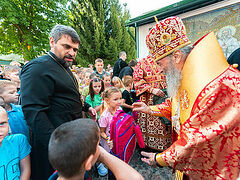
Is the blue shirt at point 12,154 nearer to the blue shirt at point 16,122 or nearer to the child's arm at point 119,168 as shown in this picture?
the blue shirt at point 16,122

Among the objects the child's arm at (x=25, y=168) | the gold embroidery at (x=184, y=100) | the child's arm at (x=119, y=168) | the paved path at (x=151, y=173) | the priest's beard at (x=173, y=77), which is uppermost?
the priest's beard at (x=173, y=77)

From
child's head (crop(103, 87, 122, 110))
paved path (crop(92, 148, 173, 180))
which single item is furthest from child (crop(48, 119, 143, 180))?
paved path (crop(92, 148, 173, 180))

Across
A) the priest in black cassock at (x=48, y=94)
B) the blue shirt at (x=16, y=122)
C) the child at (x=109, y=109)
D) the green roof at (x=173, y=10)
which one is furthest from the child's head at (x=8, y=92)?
the green roof at (x=173, y=10)

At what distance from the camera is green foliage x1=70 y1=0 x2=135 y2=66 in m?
16.2

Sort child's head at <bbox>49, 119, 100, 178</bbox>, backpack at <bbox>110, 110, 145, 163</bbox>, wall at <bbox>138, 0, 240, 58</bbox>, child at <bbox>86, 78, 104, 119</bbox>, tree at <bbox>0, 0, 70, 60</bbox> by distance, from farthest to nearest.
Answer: tree at <bbox>0, 0, 70, 60</bbox>, wall at <bbox>138, 0, 240, 58</bbox>, child at <bbox>86, 78, 104, 119</bbox>, backpack at <bbox>110, 110, 145, 163</bbox>, child's head at <bbox>49, 119, 100, 178</bbox>

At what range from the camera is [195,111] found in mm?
1230

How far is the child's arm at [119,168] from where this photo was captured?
94 centimetres

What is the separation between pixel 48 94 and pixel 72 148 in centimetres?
73

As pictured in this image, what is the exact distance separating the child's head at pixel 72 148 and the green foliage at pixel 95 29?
648 inches

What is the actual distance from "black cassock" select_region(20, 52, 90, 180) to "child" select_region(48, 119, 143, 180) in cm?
51

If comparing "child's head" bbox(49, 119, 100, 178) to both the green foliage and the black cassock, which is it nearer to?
the black cassock

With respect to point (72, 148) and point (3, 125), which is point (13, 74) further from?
point (72, 148)

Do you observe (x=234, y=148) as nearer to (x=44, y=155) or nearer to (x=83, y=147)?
(x=83, y=147)

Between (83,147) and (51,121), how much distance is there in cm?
78
